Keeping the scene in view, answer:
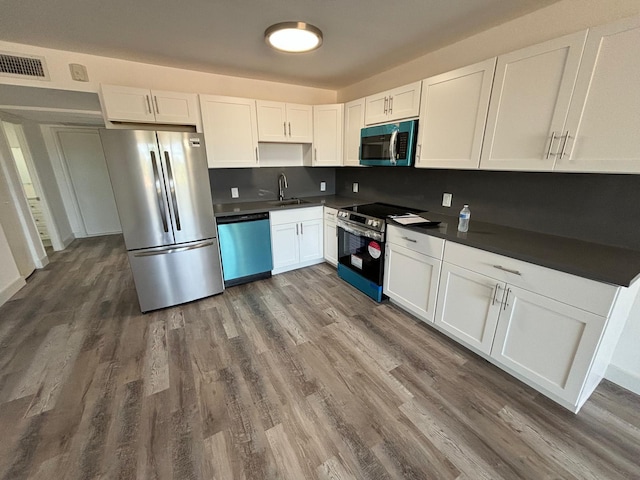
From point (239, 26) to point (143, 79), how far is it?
1481 mm

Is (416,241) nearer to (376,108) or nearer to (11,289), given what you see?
(376,108)

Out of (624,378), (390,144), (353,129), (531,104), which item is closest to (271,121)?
(353,129)

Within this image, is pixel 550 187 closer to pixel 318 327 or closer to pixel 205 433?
pixel 318 327

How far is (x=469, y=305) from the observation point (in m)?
1.94

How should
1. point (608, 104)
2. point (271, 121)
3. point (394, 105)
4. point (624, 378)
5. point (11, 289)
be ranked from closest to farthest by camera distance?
point (608, 104) → point (624, 378) → point (394, 105) → point (11, 289) → point (271, 121)

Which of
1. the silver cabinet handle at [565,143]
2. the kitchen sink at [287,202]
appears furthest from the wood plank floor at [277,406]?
the silver cabinet handle at [565,143]

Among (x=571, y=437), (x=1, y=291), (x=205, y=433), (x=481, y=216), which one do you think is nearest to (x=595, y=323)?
(x=571, y=437)

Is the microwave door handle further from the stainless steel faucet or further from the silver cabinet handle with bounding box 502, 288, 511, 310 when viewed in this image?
the stainless steel faucet

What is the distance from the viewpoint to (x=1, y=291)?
2.86 meters

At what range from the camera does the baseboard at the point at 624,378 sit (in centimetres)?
171

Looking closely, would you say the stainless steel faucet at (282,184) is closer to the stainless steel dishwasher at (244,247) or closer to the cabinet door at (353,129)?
the stainless steel dishwasher at (244,247)

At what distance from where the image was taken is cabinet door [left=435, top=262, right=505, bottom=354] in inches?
70.9

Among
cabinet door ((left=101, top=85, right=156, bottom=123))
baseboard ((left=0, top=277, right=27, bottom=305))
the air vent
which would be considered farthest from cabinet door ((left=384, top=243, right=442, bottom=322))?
baseboard ((left=0, top=277, right=27, bottom=305))

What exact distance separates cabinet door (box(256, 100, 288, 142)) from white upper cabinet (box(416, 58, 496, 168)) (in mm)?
1681
